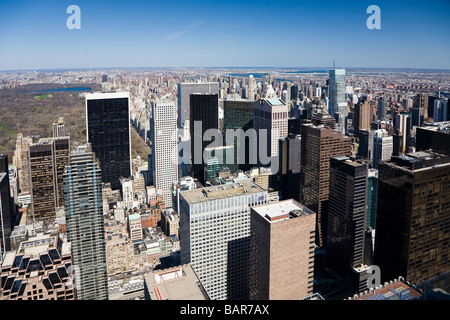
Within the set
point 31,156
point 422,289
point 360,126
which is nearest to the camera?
point 422,289

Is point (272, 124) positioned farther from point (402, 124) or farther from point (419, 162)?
point (419, 162)

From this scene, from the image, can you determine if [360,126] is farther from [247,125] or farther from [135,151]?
[135,151]

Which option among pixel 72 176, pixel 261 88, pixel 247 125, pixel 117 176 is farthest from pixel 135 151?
pixel 72 176

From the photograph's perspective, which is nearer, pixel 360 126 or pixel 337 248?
pixel 337 248

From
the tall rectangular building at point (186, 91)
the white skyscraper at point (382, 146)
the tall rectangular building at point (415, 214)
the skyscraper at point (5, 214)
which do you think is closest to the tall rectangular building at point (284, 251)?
the tall rectangular building at point (415, 214)
